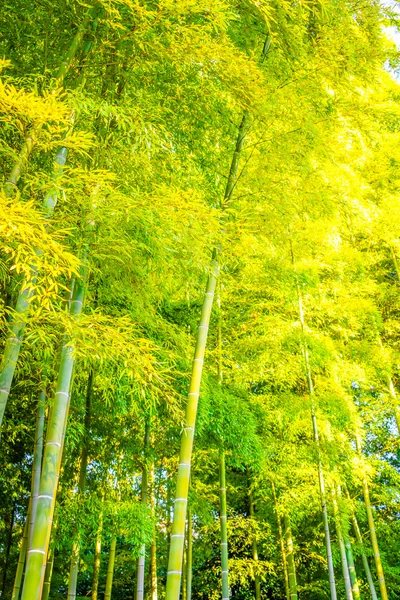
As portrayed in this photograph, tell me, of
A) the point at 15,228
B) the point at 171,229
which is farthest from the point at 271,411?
the point at 15,228

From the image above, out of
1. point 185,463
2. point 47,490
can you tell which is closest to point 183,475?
point 185,463

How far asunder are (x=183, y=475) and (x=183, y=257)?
135 cm

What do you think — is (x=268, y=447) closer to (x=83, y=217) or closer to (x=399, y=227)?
(x=399, y=227)

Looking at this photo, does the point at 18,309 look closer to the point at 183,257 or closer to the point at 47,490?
the point at 47,490

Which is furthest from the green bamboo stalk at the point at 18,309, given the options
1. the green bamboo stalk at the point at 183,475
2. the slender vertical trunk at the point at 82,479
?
the slender vertical trunk at the point at 82,479

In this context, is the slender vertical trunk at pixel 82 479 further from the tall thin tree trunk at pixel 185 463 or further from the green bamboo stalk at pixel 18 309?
the green bamboo stalk at pixel 18 309

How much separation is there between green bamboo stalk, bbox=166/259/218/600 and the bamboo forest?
0.5 inches

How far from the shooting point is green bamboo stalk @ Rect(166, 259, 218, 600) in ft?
8.72

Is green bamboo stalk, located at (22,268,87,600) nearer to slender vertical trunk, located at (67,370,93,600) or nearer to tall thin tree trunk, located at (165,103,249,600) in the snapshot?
tall thin tree trunk, located at (165,103,249,600)

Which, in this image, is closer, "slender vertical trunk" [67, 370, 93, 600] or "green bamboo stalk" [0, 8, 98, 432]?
"green bamboo stalk" [0, 8, 98, 432]

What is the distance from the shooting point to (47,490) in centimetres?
238

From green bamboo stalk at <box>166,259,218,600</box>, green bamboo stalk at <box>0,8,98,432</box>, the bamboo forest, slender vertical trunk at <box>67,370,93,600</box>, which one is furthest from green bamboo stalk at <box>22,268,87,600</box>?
slender vertical trunk at <box>67,370,93,600</box>

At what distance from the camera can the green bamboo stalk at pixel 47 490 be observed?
7.12 feet

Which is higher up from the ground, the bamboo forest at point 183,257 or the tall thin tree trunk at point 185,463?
the bamboo forest at point 183,257
